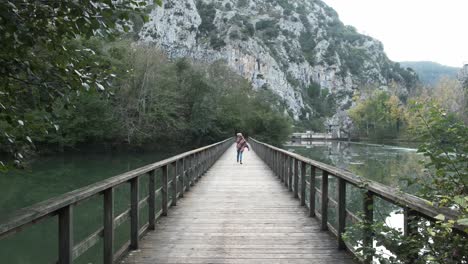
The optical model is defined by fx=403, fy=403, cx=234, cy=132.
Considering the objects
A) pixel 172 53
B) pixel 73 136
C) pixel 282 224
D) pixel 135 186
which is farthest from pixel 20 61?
pixel 172 53

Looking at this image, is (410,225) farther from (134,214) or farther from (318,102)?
(318,102)

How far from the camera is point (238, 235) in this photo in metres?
5.10

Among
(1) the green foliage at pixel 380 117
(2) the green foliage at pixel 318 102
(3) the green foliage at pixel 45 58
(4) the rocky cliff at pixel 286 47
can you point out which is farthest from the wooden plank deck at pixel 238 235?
(2) the green foliage at pixel 318 102

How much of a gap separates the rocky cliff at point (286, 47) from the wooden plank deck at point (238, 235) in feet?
263

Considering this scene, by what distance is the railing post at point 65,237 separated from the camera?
107 inches

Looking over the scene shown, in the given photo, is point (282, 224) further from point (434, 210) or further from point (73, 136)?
point (73, 136)

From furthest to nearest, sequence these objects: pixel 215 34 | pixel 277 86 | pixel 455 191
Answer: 1. pixel 277 86
2. pixel 215 34
3. pixel 455 191

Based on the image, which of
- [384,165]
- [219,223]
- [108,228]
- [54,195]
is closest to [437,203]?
[108,228]

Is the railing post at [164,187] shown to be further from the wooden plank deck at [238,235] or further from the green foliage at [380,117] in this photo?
the green foliage at [380,117]

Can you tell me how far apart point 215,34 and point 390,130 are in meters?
57.6

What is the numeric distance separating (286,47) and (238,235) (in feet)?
430

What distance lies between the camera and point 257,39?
4739 inches

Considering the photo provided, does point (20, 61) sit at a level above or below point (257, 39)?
below

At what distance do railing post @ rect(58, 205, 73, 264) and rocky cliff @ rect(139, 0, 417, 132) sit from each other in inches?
3338
